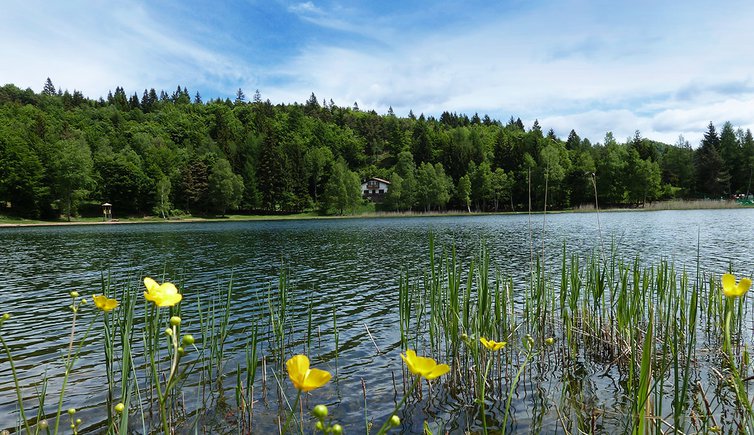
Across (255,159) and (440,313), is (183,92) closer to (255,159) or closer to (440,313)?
(255,159)

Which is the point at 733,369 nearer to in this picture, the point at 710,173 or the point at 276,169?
the point at 276,169

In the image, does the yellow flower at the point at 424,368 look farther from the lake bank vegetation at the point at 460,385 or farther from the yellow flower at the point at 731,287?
the lake bank vegetation at the point at 460,385

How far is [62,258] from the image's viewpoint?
77.4ft

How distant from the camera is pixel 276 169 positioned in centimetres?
9031

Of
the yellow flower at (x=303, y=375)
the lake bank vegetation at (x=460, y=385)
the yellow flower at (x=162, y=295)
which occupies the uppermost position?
the yellow flower at (x=162, y=295)

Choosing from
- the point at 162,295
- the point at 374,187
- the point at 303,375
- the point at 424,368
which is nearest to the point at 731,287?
the point at 424,368

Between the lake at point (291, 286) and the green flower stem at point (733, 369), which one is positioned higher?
the green flower stem at point (733, 369)

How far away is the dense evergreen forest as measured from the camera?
69062 mm

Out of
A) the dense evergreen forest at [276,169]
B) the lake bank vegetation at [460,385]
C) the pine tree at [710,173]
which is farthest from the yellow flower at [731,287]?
the pine tree at [710,173]

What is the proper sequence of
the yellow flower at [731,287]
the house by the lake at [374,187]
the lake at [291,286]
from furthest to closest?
the house by the lake at [374,187] < the lake at [291,286] < the yellow flower at [731,287]

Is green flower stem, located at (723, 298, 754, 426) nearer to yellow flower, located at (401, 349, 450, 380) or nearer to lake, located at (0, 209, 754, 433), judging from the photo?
yellow flower, located at (401, 349, 450, 380)

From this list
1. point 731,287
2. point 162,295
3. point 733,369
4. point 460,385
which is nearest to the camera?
point 162,295

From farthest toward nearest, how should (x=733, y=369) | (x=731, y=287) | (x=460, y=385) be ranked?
1. (x=460, y=385)
2. (x=733, y=369)
3. (x=731, y=287)

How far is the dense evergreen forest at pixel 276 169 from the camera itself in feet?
227
